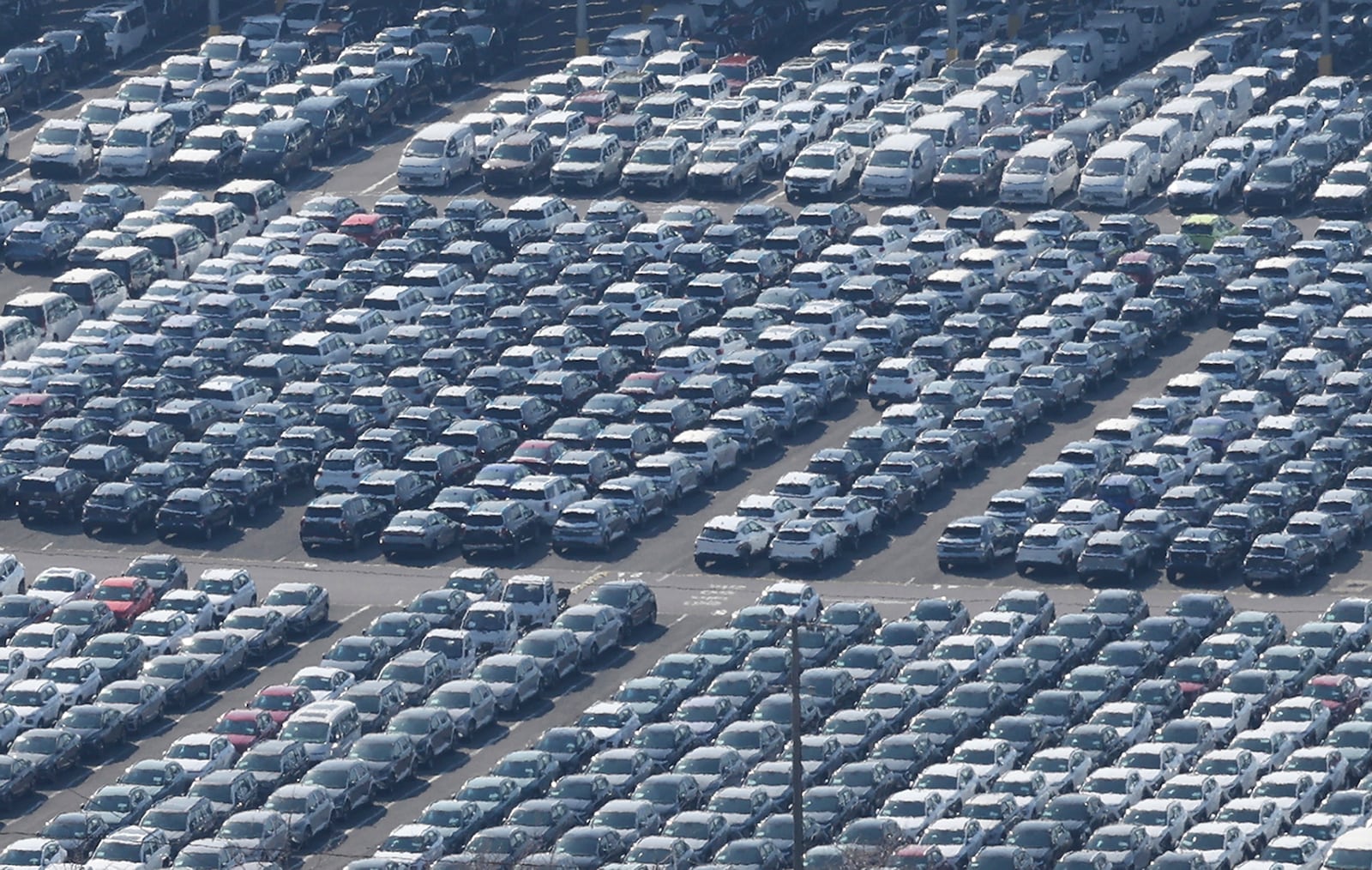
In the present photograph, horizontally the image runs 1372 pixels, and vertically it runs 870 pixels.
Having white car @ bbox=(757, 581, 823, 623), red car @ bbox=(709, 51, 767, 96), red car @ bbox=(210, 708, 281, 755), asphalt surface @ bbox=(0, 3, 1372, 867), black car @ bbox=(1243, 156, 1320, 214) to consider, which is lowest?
asphalt surface @ bbox=(0, 3, 1372, 867)

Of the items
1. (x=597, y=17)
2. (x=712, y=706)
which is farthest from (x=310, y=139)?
(x=712, y=706)

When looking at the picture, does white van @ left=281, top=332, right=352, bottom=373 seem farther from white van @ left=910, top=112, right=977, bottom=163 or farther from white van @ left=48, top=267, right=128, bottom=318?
white van @ left=910, top=112, right=977, bottom=163

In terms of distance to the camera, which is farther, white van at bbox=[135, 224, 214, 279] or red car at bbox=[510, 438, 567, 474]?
Result: white van at bbox=[135, 224, 214, 279]

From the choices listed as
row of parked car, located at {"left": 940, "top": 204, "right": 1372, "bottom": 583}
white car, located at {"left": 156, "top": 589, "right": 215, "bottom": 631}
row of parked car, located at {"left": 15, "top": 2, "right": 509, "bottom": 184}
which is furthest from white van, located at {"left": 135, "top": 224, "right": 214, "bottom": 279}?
row of parked car, located at {"left": 940, "top": 204, "right": 1372, "bottom": 583}

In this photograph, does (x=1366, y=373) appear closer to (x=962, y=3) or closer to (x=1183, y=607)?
(x=1183, y=607)

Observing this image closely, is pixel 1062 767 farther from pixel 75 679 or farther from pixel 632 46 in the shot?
pixel 632 46

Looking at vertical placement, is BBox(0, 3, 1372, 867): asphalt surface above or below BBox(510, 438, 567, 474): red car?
below

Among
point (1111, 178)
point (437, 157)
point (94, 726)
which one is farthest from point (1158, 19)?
point (94, 726)
